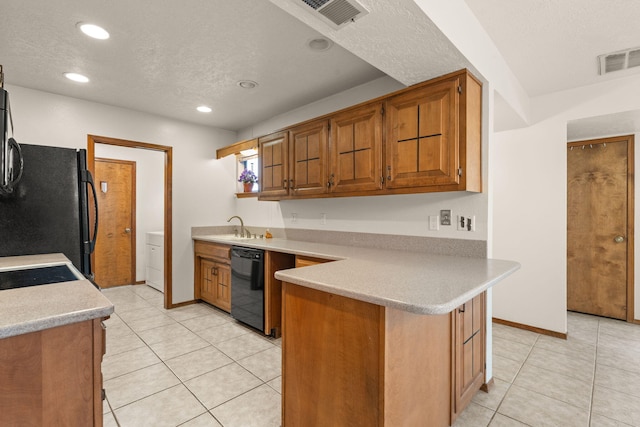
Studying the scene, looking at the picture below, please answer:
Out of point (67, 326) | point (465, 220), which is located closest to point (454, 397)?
point (465, 220)

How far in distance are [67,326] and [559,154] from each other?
3.93m

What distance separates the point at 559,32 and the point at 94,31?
125 inches

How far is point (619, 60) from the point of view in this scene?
2.45m

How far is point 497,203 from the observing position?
138 inches

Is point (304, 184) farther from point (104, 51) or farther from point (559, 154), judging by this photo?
point (559, 154)

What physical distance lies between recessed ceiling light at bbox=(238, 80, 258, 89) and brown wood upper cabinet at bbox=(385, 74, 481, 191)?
1370 mm

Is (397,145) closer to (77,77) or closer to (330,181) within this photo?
(330,181)

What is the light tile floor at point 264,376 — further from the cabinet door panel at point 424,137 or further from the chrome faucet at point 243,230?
the cabinet door panel at point 424,137

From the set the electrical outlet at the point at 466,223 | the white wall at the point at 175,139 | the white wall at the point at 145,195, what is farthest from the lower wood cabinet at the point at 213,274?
the electrical outlet at the point at 466,223

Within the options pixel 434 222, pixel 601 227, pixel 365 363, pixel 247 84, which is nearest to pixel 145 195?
pixel 247 84


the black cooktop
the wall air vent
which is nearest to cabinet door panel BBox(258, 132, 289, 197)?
the black cooktop

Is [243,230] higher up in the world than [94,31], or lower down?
lower down

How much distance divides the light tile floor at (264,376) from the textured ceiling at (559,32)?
246 centimetres

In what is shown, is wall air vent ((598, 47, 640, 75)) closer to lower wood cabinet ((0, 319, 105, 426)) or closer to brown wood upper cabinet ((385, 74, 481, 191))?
brown wood upper cabinet ((385, 74, 481, 191))
